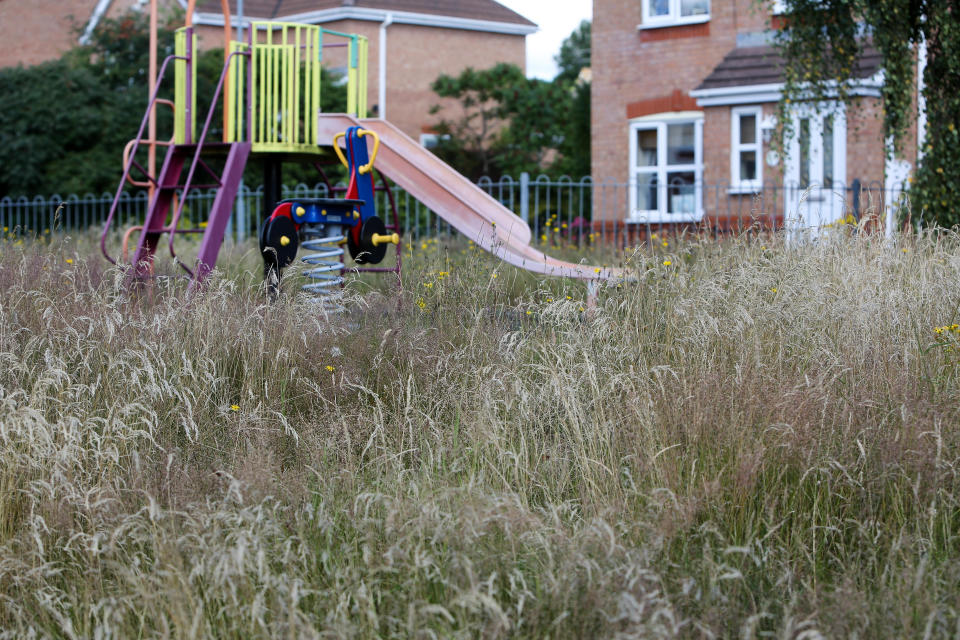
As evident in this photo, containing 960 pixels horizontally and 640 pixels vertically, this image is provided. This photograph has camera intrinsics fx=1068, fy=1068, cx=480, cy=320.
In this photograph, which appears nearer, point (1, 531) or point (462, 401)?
point (1, 531)

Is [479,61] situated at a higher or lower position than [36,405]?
higher

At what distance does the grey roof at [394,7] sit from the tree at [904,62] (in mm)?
18666

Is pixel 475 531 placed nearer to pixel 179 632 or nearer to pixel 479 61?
pixel 179 632

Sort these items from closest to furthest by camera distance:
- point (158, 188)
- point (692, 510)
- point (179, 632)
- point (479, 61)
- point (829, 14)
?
point (179, 632) → point (692, 510) → point (158, 188) → point (829, 14) → point (479, 61)

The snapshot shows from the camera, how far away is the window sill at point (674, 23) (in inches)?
712

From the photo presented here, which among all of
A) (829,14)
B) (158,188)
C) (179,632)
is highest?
(829,14)

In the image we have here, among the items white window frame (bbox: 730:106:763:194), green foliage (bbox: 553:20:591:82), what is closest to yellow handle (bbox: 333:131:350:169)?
white window frame (bbox: 730:106:763:194)

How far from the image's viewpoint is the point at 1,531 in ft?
11.0

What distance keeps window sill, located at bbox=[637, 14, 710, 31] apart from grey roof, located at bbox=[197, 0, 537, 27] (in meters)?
11.0

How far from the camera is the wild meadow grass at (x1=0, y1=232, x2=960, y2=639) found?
2766mm

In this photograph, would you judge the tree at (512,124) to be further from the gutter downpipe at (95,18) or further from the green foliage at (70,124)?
the gutter downpipe at (95,18)

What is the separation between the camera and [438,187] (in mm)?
8555

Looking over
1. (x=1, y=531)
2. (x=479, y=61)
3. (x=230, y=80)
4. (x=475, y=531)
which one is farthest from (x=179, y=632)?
(x=479, y=61)

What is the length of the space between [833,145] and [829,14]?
6.75 m
